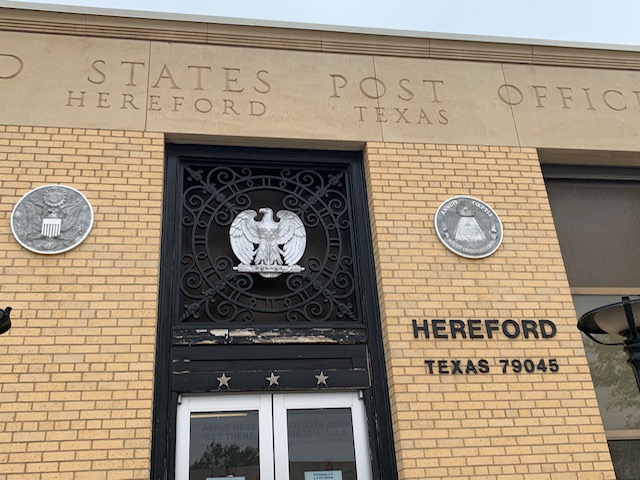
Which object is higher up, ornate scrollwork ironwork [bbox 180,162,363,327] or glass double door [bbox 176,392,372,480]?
ornate scrollwork ironwork [bbox 180,162,363,327]

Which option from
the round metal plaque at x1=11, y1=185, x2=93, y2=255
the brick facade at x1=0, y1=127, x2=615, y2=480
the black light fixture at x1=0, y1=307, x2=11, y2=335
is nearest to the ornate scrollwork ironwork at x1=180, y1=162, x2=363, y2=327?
the brick facade at x1=0, y1=127, x2=615, y2=480

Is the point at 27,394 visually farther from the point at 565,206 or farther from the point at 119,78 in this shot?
the point at 565,206

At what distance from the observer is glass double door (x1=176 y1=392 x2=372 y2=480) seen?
5.68 metres

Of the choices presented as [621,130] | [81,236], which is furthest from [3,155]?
[621,130]

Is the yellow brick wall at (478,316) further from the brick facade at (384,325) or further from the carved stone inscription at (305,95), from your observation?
the carved stone inscription at (305,95)

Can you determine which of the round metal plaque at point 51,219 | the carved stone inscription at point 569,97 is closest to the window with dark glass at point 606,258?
the carved stone inscription at point 569,97

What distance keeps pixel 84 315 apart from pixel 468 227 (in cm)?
398

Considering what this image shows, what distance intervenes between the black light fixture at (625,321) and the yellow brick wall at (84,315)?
3.75 m

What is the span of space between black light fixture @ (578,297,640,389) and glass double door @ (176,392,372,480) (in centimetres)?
241

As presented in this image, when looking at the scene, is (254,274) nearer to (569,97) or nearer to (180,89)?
(180,89)

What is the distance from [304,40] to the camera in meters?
→ 7.49

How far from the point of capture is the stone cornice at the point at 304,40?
7.00 metres

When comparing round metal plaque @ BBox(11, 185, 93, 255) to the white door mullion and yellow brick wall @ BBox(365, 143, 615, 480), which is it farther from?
yellow brick wall @ BBox(365, 143, 615, 480)

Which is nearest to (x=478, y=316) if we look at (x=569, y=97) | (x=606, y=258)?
(x=606, y=258)
